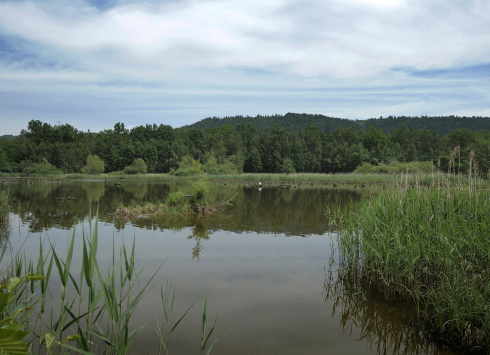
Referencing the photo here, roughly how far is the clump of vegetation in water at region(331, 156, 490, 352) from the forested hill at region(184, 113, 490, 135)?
132 metres

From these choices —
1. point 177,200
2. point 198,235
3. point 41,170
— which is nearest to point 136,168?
point 41,170

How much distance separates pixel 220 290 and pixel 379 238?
290 centimetres

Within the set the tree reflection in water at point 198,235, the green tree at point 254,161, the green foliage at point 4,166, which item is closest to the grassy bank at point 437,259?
the tree reflection in water at point 198,235

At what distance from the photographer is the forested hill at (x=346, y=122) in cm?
13712

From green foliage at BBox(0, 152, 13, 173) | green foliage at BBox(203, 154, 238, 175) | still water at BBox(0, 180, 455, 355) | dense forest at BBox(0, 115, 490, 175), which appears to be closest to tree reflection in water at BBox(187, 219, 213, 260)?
still water at BBox(0, 180, 455, 355)

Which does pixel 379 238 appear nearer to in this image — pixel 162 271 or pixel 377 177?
pixel 162 271

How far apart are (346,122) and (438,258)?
153093 mm

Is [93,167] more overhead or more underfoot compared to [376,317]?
more overhead

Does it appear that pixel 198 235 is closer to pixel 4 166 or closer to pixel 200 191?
pixel 200 191

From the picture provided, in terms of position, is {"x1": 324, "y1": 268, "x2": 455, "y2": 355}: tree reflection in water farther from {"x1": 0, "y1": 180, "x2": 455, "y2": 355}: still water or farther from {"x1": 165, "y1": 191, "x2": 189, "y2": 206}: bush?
{"x1": 165, "y1": 191, "x2": 189, "y2": 206}: bush

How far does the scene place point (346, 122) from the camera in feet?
492

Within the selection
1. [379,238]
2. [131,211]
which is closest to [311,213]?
[131,211]

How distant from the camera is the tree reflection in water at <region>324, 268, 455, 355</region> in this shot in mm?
4250

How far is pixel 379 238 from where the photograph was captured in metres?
5.90
